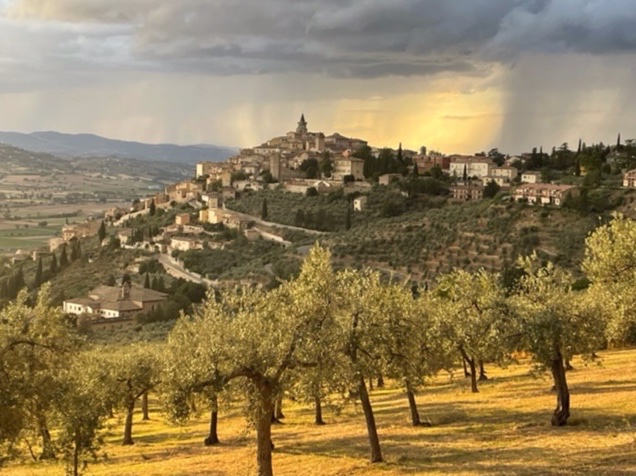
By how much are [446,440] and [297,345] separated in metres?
7.19

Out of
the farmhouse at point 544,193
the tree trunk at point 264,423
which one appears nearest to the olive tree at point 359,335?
the tree trunk at point 264,423

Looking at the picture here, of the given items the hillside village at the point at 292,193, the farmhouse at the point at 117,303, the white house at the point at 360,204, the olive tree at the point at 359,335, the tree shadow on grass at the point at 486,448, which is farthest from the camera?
the white house at the point at 360,204

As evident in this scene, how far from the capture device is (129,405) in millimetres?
30688

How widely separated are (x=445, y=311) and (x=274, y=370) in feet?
37.9

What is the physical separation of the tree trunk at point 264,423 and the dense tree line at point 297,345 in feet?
0.09

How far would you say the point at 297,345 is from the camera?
732 inches

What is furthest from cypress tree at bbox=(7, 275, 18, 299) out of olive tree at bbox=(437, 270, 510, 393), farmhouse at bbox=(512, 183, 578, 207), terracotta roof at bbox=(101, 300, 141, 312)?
olive tree at bbox=(437, 270, 510, 393)

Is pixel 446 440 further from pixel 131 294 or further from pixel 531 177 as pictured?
pixel 531 177

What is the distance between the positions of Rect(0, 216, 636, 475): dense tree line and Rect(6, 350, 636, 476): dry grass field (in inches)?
57.8

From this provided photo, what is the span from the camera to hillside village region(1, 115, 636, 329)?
8819cm

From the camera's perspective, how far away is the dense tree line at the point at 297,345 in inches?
717

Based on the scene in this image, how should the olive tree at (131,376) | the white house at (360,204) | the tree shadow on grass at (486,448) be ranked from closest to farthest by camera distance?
1. the tree shadow on grass at (486,448)
2. the olive tree at (131,376)
3. the white house at (360,204)

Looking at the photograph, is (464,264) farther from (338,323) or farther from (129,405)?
(338,323)

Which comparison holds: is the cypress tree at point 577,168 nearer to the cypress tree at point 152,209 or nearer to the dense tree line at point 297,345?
the cypress tree at point 152,209
